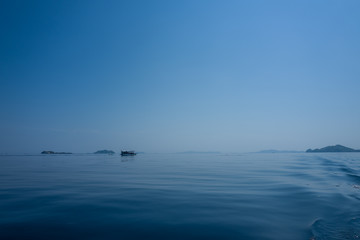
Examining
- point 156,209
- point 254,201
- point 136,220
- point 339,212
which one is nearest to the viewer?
point 136,220

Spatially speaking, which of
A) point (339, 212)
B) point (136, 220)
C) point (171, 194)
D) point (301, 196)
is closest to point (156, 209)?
point (136, 220)

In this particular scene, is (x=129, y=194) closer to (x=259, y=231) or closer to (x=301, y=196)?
(x=259, y=231)

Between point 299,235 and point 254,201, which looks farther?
point 254,201

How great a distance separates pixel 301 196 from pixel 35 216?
14280 mm

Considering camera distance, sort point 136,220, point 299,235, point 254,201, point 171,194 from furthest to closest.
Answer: point 171,194
point 254,201
point 136,220
point 299,235

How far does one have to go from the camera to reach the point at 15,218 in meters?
8.41

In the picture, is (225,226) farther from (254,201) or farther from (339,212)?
(339,212)

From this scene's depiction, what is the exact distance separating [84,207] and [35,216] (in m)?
2.07

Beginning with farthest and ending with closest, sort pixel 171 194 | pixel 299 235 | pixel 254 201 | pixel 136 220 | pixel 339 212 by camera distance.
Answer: pixel 171 194, pixel 254 201, pixel 339 212, pixel 136 220, pixel 299 235

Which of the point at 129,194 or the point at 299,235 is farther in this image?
the point at 129,194

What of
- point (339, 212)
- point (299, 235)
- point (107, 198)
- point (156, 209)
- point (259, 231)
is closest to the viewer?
point (299, 235)

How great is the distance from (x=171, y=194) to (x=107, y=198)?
395cm

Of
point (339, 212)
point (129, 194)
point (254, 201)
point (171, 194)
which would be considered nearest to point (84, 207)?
point (129, 194)

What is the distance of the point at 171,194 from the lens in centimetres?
1319
